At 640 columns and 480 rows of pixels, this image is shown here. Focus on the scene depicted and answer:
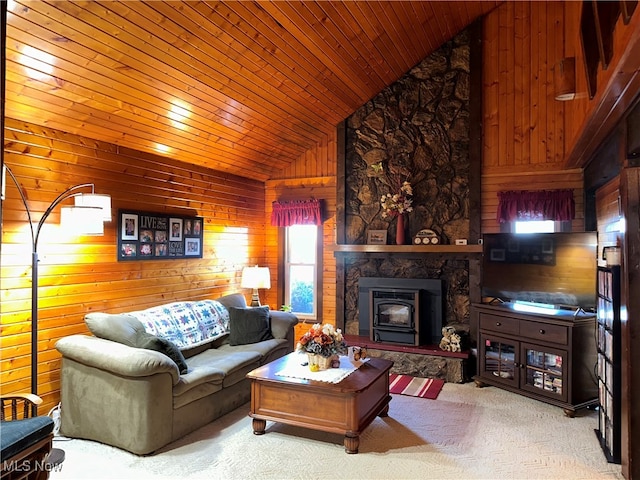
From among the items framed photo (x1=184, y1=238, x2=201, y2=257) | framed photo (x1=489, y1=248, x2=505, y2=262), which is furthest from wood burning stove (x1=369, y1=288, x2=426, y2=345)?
framed photo (x1=184, y1=238, x2=201, y2=257)

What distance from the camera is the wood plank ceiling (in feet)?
9.71

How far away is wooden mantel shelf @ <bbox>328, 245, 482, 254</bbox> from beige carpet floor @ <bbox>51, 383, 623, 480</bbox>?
1.84 m

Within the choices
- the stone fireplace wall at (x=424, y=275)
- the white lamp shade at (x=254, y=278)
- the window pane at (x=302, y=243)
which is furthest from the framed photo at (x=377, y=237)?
the white lamp shade at (x=254, y=278)

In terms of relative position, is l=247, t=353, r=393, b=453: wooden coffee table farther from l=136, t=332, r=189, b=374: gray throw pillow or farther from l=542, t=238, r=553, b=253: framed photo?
l=542, t=238, r=553, b=253: framed photo

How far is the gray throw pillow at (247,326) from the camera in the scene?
187 inches

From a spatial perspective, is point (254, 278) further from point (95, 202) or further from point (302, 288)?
point (95, 202)

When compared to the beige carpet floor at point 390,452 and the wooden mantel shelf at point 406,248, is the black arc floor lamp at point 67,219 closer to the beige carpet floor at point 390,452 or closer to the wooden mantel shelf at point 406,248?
the beige carpet floor at point 390,452

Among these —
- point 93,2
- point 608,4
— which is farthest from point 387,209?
point 93,2

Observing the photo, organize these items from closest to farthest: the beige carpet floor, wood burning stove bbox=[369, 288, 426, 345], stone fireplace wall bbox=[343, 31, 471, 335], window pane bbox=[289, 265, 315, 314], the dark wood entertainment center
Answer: the beige carpet floor, the dark wood entertainment center, wood burning stove bbox=[369, 288, 426, 345], stone fireplace wall bbox=[343, 31, 471, 335], window pane bbox=[289, 265, 315, 314]

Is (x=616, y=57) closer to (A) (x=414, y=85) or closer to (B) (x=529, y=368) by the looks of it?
(B) (x=529, y=368)

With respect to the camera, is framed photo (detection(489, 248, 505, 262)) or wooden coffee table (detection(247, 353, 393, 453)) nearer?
wooden coffee table (detection(247, 353, 393, 453))

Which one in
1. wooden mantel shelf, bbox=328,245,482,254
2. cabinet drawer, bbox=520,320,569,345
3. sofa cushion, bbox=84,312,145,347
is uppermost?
wooden mantel shelf, bbox=328,245,482,254

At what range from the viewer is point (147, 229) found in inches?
177

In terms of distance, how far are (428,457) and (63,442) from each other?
266cm
